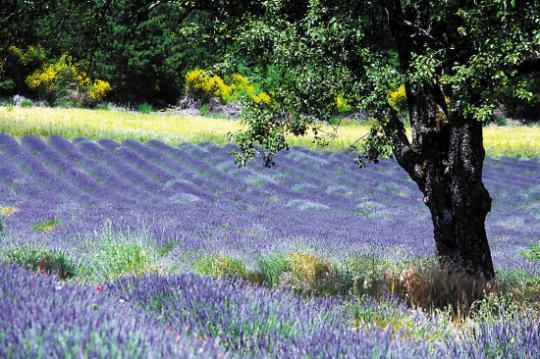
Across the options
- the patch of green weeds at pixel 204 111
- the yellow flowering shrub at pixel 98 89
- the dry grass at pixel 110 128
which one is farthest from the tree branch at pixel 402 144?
the yellow flowering shrub at pixel 98 89

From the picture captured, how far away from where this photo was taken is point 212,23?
745 cm

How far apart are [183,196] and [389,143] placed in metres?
7.46

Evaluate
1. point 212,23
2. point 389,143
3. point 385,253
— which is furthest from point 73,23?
point 385,253

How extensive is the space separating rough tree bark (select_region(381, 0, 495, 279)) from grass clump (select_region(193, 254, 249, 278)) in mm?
2076

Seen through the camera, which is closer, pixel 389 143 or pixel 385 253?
pixel 389 143

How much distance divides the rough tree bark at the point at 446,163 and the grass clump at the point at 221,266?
6.81ft

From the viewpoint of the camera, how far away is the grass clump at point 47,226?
7927 millimetres

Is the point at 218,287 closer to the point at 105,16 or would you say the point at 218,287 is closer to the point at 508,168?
the point at 105,16

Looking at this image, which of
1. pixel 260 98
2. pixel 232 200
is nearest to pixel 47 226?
pixel 232 200

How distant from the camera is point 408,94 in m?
6.80

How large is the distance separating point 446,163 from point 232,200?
7.96 metres

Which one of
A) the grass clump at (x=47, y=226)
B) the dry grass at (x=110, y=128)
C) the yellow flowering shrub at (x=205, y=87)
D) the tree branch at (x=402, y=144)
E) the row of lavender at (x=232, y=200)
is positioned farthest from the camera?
the yellow flowering shrub at (x=205, y=87)

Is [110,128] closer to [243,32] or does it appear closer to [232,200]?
[232,200]

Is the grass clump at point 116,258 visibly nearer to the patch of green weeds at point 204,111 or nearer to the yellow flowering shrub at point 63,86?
the yellow flowering shrub at point 63,86
